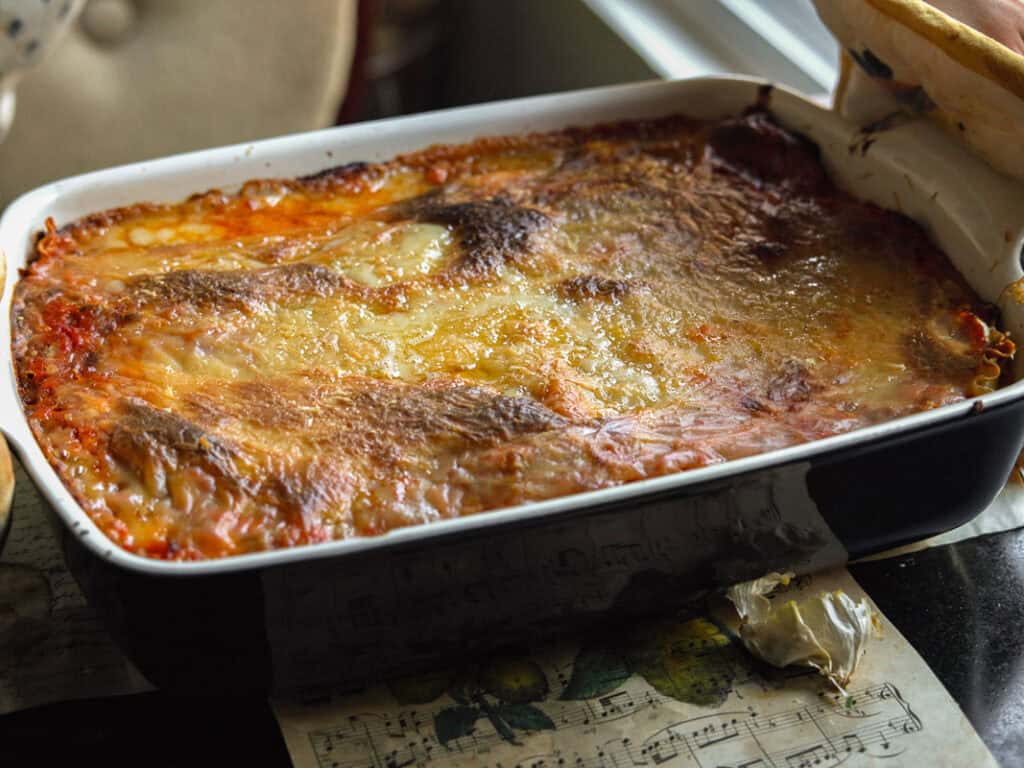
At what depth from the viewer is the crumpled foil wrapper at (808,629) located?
40.0 inches

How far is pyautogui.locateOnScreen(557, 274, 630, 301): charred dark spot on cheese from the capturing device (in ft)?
4.13

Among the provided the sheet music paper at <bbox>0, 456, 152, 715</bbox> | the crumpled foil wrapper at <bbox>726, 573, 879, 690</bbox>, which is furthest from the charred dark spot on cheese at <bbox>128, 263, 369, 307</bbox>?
the crumpled foil wrapper at <bbox>726, 573, 879, 690</bbox>

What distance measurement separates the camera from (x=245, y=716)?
0.99m

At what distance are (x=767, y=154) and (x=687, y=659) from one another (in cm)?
74

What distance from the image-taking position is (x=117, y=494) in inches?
38.7

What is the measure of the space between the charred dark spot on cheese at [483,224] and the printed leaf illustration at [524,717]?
501 mm

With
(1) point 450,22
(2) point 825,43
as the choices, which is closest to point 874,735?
(2) point 825,43

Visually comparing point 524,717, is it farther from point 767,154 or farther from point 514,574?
point 767,154

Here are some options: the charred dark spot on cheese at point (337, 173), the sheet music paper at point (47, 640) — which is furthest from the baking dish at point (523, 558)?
the charred dark spot on cheese at point (337, 173)

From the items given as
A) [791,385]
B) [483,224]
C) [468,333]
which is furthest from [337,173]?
[791,385]

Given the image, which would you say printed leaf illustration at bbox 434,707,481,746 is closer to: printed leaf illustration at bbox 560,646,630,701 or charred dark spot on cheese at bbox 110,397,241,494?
printed leaf illustration at bbox 560,646,630,701

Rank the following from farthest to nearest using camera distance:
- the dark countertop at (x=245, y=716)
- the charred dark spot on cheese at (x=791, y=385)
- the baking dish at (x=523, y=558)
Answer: the charred dark spot on cheese at (x=791, y=385)
the dark countertop at (x=245, y=716)
the baking dish at (x=523, y=558)

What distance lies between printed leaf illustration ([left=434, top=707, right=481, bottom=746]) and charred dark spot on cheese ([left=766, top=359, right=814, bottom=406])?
16.5 inches

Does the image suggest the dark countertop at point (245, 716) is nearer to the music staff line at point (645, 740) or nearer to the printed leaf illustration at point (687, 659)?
the music staff line at point (645, 740)
